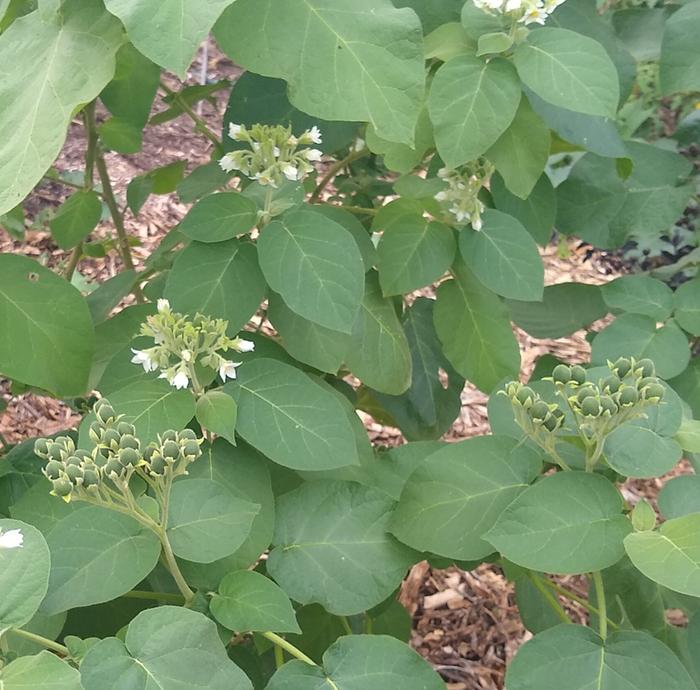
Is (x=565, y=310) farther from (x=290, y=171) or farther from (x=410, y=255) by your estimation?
(x=290, y=171)

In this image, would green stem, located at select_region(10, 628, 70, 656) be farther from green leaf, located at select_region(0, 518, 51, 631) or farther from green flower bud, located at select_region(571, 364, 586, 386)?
green flower bud, located at select_region(571, 364, 586, 386)

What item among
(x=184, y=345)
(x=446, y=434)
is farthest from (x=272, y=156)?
(x=446, y=434)

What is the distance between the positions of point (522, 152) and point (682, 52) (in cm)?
34

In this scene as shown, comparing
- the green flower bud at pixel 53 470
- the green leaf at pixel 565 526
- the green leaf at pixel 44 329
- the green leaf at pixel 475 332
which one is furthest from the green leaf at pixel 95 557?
the green leaf at pixel 475 332

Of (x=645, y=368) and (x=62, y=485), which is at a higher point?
(x=62, y=485)

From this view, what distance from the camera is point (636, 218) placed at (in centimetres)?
148

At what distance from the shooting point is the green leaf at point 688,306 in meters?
1.29

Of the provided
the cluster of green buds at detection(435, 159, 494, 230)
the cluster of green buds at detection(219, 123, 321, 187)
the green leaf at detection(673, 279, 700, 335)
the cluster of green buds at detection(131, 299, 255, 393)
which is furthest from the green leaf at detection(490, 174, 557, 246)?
the cluster of green buds at detection(131, 299, 255, 393)

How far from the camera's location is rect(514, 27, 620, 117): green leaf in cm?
99

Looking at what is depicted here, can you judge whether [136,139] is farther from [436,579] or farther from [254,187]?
[436,579]

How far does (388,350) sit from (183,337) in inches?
14.3

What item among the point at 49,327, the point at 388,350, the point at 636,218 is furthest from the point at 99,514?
the point at 636,218

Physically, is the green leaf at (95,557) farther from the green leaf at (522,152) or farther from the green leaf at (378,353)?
the green leaf at (522,152)

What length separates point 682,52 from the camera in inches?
48.0
